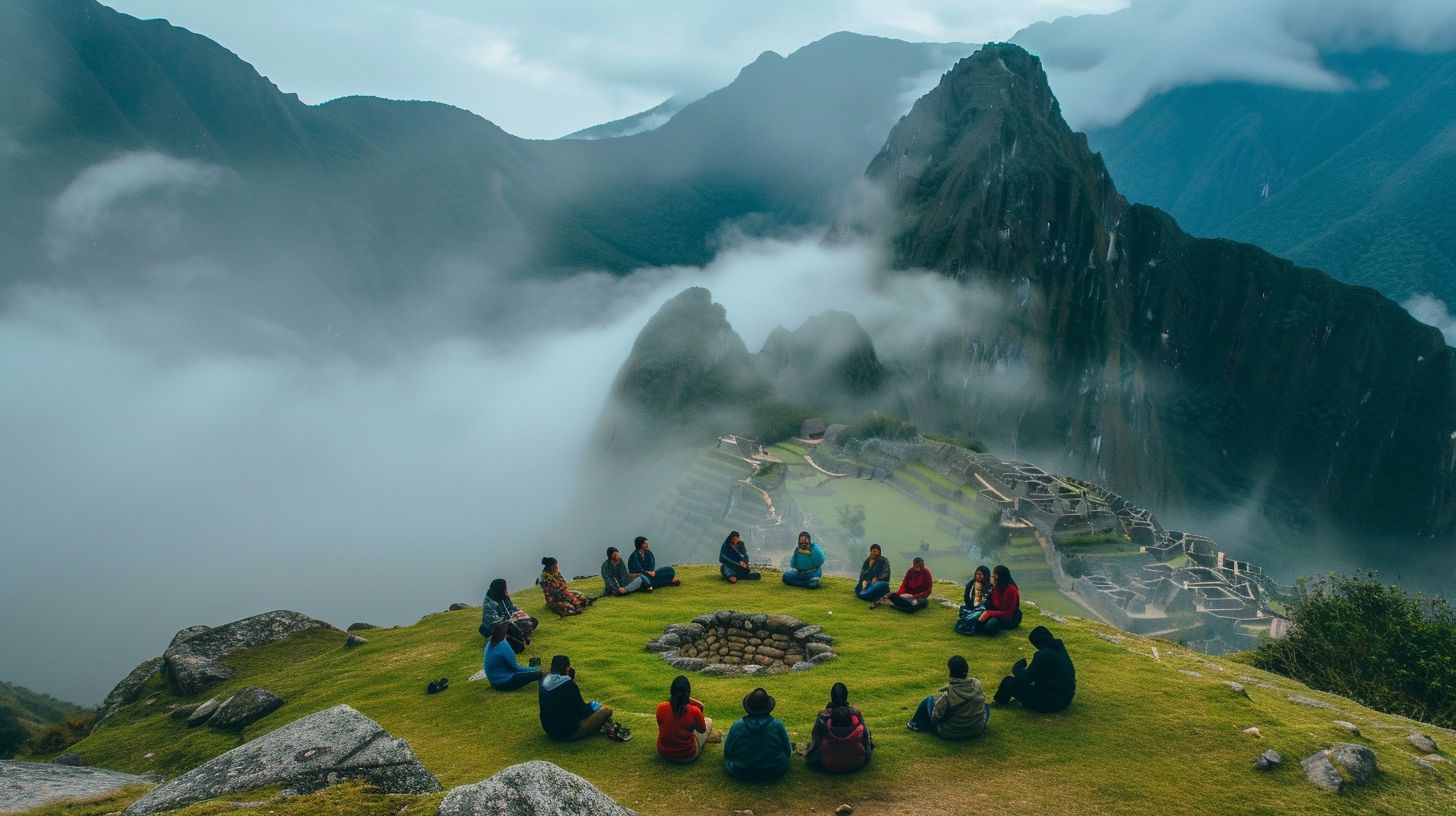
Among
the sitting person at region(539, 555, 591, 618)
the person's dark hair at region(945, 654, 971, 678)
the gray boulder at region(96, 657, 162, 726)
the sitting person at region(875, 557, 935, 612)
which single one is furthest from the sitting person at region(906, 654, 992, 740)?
the gray boulder at region(96, 657, 162, 726)

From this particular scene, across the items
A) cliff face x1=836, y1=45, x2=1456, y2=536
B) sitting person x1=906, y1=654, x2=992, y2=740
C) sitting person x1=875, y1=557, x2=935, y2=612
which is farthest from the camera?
cliff face x1=836, y1=45, x2=1456, y2=536

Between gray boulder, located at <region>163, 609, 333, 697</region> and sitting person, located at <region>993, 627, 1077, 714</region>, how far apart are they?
52.2 ft

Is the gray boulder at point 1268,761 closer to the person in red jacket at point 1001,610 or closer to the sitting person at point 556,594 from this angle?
the person in red jacket at point 1001,610

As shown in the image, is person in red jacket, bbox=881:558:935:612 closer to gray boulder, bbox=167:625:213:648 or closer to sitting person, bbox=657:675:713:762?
sitting person, bbox=657:675:713:762

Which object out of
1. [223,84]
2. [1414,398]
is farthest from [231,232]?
[1414,398]

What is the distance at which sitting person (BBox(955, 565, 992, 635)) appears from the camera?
1309cm

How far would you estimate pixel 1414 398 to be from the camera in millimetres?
151625

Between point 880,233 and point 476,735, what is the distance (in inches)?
6847

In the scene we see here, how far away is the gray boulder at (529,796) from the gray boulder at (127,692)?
13.5m

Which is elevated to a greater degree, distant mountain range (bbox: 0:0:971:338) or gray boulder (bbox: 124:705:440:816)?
distant mountain range (bbox: 0:0:971:338)

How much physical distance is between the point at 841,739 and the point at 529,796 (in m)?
3.71

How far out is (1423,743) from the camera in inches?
359

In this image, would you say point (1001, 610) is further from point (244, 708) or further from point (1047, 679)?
point (244, 708)

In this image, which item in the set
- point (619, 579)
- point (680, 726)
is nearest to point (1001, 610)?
point (680, 726)
